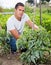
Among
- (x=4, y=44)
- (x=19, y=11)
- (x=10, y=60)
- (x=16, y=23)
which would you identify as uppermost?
(x=19, y=11)

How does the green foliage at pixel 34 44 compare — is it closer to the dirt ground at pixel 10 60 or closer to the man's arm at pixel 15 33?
the dirt ground at pixel 10 60

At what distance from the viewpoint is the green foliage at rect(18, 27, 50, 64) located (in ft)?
18.3

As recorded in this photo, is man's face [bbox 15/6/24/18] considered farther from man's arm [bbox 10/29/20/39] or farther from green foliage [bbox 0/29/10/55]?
green foliage [bbox 0/29/10/55]

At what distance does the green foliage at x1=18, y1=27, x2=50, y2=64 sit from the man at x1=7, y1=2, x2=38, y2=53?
2.64 ft

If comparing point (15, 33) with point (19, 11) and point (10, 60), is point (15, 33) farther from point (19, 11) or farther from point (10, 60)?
point (10, 60)

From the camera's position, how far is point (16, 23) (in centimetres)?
682

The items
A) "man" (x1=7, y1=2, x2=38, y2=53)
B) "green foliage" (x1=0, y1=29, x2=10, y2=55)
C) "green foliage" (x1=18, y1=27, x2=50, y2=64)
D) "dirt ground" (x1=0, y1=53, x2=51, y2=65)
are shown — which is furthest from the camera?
"man" (x1=7, y1=2, x2=38, y2=53)

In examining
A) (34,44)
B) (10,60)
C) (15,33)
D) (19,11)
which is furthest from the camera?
(19,11)

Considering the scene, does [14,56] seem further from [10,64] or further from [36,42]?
[36,42]

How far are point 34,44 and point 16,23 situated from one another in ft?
4.27

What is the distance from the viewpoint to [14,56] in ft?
21.6

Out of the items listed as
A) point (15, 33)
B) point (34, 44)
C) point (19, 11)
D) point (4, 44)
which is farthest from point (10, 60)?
point (19, 11)

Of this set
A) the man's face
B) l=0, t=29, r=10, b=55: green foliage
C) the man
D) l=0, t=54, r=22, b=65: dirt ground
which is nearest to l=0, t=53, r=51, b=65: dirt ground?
l=0, t=54, r=22, b=65: dirt ground

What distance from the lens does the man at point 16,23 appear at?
22.0ft
